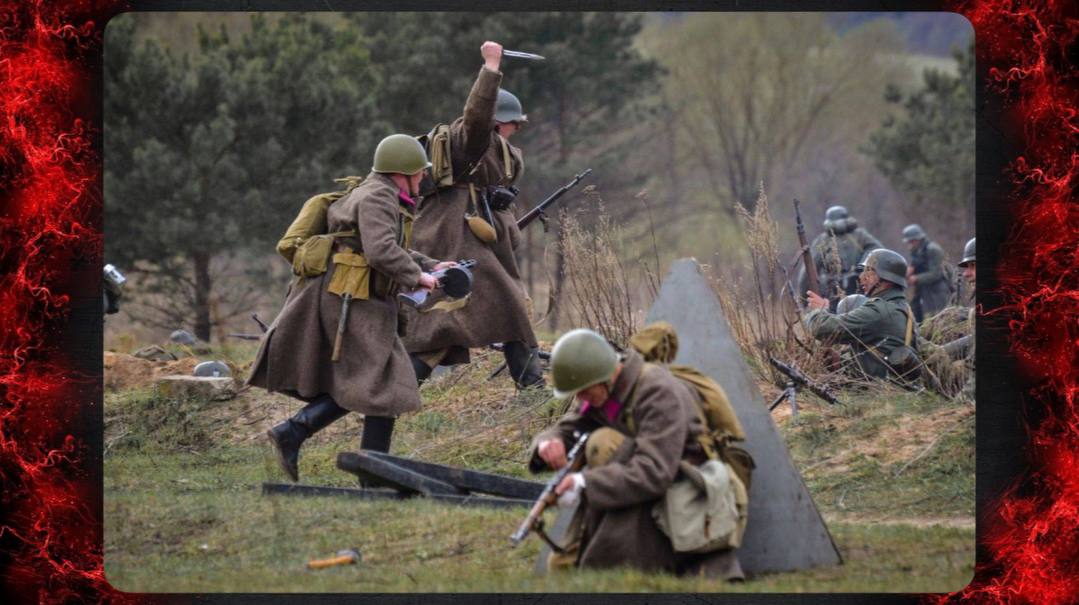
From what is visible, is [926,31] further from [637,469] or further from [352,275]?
[637,469]

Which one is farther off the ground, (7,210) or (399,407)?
(7,210)

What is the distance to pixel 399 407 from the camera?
28.7ft

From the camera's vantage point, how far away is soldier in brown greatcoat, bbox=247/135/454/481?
866 cm

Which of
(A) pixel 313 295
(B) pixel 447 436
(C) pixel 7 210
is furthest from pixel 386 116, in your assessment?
(C) pixel 7 210

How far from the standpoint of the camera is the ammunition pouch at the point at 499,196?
10461 mm

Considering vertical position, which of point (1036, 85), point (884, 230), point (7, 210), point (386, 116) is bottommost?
point (884, 230)

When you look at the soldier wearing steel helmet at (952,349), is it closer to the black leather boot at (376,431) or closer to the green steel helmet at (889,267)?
the green steel helmet at (889,267)

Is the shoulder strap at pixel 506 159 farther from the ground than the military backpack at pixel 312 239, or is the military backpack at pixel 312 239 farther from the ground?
the shoulder strap at pixel 506 159

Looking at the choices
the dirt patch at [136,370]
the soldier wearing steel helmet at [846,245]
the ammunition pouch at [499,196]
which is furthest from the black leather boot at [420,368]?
the soldier wearing steel helmet at [846,245]

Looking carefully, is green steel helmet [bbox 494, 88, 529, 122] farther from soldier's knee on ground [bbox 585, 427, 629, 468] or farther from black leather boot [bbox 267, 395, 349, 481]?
soldier's knee on ground [bbox 585, 427, 629, 468]

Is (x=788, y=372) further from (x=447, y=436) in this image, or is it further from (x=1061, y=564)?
(x=1061, y=564)

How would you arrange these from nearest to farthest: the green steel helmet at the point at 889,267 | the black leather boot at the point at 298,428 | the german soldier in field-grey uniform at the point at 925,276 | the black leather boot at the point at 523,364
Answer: the black leather boot at the point at 298,428
the black leather boot at the point at 523,364
the green steel helmet at the point at 889,267
the german soldier in field-grey uniform at the point at 925,276

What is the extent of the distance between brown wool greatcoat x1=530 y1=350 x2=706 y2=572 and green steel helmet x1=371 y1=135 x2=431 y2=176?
7.34 ft

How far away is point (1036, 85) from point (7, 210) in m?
3.91
